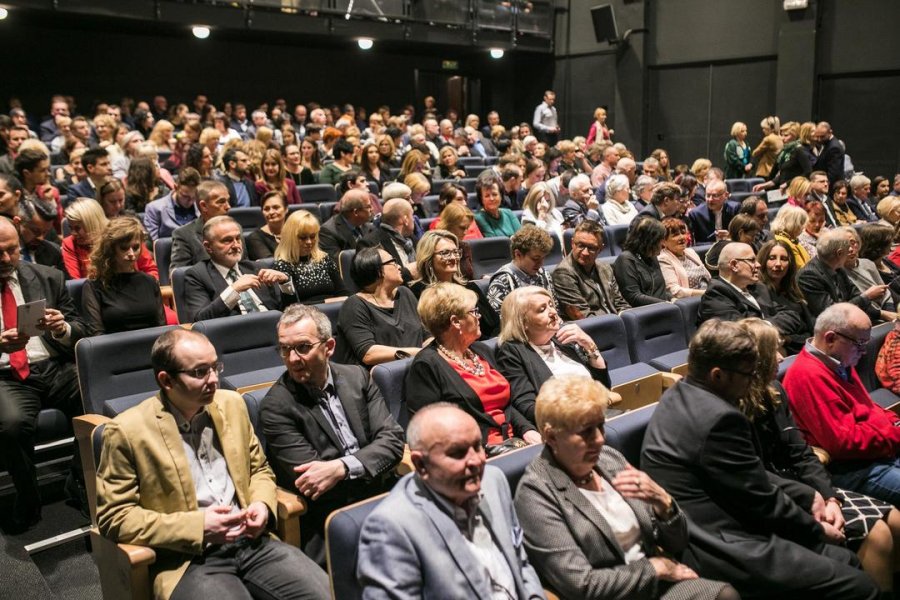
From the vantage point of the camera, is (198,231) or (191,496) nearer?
(191,496)

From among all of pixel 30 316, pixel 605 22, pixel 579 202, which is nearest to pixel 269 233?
pixel 30 316

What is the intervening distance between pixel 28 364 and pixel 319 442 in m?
1.47

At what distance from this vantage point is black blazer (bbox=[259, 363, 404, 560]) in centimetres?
233

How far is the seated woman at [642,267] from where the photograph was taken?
4344 millimetres

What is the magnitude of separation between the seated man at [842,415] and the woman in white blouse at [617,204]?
3.60 m

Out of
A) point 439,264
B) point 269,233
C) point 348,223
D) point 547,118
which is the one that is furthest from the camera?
point 547,118

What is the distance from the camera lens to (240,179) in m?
6.01

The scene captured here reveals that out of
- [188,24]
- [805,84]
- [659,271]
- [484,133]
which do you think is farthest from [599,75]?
[659,271]

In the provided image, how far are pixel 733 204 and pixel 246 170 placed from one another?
385cm

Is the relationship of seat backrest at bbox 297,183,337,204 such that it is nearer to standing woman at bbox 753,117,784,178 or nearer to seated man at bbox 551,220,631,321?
seated man at bbox 551,220,631,321

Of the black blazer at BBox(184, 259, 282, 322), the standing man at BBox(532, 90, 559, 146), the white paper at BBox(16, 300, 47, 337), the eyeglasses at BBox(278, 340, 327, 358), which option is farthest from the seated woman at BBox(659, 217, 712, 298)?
the standing man at BBox(532, 90, 559, 146)

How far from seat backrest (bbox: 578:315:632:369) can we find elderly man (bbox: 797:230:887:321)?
1264mm

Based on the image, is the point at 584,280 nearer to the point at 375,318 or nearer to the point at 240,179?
the point at 375,318

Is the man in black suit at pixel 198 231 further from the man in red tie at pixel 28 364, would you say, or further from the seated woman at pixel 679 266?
the seated woman at pixel 679 266
